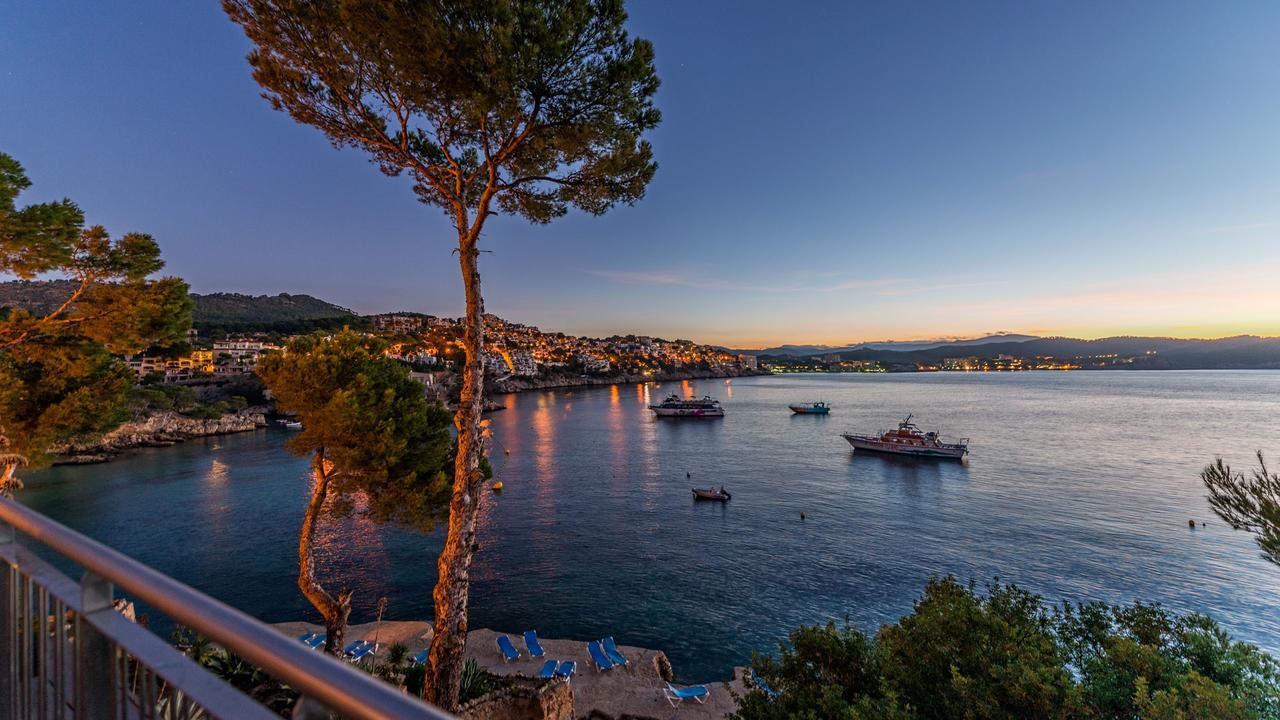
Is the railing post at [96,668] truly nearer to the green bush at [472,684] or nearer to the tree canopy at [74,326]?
the green bush at [472,684]

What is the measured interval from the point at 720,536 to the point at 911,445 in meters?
25.6

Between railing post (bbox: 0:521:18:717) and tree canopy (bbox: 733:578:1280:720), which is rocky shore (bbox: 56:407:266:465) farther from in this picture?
railing post (bbox: 0:521:18:717)

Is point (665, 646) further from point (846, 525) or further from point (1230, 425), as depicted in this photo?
point (1230, 425)

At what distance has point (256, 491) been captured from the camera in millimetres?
30750

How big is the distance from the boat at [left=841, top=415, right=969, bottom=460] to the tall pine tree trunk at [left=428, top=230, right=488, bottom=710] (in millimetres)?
42086

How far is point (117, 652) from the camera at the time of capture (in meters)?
1.22

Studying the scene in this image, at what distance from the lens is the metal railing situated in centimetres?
76

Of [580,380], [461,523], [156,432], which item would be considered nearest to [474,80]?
[461,523]

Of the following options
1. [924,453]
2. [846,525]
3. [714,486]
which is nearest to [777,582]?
[846,525]

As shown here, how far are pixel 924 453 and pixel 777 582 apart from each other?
1108 inches

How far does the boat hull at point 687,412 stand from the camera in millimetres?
70688

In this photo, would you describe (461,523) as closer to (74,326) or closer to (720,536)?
(74,326)

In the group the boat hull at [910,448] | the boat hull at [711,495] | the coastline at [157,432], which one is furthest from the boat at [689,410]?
the boat hull at [711,495]

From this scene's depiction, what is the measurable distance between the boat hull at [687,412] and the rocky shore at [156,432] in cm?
4737
